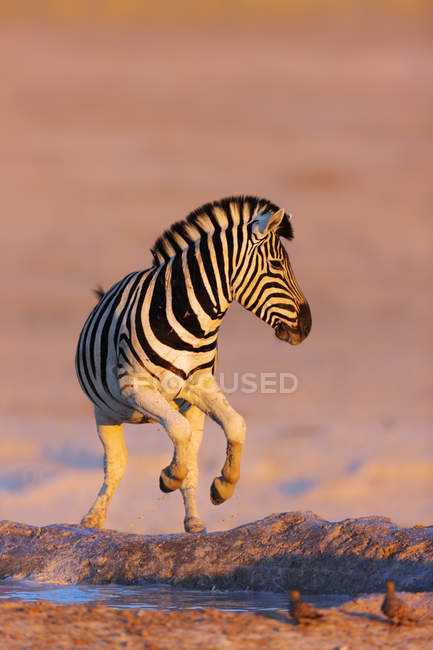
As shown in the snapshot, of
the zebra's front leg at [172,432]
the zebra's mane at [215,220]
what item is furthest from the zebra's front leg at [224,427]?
the zebra's mane at [215,220]

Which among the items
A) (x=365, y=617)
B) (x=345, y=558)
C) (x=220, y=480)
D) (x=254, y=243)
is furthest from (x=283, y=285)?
(x=365, y=617)

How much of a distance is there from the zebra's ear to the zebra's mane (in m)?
0.18

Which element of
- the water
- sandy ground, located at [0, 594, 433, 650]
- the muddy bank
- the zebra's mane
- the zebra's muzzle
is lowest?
sandy ground, located at [0, 594, 433, 650]

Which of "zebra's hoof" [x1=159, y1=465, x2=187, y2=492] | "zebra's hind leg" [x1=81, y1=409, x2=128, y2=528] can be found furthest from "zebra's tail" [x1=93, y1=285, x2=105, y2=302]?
"zebra's hoof" [x1=159, y1=465, x2=187, y2=492]

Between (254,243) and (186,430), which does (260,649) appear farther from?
(254,243)

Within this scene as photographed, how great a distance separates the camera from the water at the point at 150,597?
23.5 ft

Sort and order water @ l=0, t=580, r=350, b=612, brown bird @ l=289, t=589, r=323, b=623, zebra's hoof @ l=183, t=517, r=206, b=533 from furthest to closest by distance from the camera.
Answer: zebra's hoof @ l=183, t=517, r=206, b=533 → water @ l=0, t=580, r=350, b=612 → brown bird @ l=289, t=589, r=323, b=623

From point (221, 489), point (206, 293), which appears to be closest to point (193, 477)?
point (221, 489)

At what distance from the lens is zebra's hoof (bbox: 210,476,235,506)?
8.77 metres

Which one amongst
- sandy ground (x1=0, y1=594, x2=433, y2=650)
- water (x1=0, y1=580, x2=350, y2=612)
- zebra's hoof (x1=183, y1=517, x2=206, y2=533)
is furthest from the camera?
zebra's hoof (x1=183, y1=517, x2=206, y2=533)

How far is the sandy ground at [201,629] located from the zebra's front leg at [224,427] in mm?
2524

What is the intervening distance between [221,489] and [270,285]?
6.65 feet

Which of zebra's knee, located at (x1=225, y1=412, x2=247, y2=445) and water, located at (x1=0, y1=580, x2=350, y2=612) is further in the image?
zebra's knee, located at (x1=225, y1=412, x2=247, y2=445)

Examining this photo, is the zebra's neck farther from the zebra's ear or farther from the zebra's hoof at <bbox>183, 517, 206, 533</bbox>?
the zebra's hoof at <bbox>183, 517, 206, 533</bbox>
